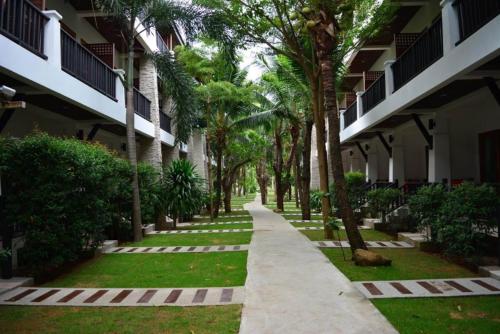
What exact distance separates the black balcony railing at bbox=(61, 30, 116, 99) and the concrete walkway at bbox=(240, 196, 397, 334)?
6302 millimetres

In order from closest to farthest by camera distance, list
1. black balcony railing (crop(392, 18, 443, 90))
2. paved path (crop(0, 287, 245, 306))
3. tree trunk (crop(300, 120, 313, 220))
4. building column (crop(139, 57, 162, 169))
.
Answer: paved path (crop(0, 287, 245, 306))
black balcony railing (crop(392, 18, 443, 90))
building column (crop(139, 57, 162, 169))
tree trunk (crop(300, 120, 313, 220))

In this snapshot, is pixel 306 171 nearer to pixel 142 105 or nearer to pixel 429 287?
pixel 142 105

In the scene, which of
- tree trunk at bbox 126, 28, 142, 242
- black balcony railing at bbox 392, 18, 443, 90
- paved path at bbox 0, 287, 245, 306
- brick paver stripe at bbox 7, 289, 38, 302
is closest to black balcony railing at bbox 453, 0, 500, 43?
black balcony railing at bbox 392, 18, 443, 90

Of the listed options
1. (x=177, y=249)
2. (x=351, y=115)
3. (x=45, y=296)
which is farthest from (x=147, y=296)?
(x=351, y=115)

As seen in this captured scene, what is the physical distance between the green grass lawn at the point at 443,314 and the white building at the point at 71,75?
730cm

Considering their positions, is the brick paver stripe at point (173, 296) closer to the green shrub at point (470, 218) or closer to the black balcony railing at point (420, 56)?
the green shrub at point (470, 218)

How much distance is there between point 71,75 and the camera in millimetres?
10680

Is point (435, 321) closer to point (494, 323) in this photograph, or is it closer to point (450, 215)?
point (494, 323)

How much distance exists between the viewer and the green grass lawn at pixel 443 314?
5145 millimetres

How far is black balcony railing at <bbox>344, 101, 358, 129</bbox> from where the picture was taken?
21.0 meters

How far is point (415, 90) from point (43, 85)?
9.01 m

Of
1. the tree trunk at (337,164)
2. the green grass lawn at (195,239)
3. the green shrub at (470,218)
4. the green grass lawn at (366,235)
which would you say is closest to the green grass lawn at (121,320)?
the tree trunk at (337,164)

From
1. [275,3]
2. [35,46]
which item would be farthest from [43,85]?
[275,3]

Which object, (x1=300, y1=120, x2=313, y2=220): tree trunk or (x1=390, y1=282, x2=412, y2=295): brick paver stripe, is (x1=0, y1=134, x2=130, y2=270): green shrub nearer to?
(x1=390, y1=282, x2=412, y2=295): brick paver stripe
